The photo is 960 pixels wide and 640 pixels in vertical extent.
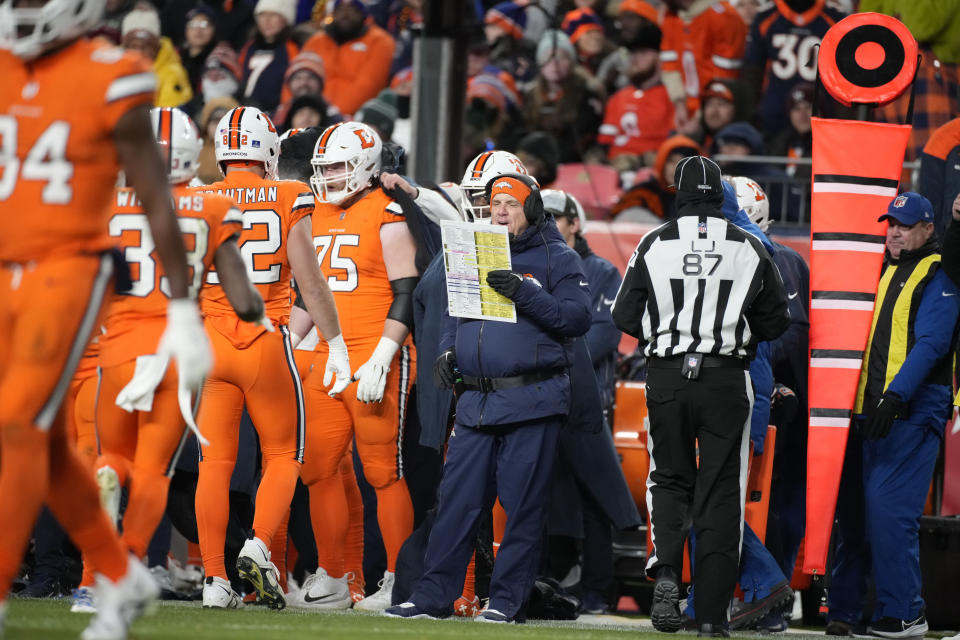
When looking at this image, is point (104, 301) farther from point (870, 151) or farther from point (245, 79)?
point (245, 79)

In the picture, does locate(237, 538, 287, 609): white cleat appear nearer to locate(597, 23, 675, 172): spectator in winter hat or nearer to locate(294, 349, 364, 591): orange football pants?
locate(294, 349, 364, 591): orange football pants

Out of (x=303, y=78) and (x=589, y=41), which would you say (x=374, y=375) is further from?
(x=589, y=41)

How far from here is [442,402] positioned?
26.5 ft

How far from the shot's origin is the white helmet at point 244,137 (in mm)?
7531

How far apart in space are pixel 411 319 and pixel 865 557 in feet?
8.94

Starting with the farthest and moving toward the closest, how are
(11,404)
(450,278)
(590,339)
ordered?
(590,339) → (450,278) → (11,404)

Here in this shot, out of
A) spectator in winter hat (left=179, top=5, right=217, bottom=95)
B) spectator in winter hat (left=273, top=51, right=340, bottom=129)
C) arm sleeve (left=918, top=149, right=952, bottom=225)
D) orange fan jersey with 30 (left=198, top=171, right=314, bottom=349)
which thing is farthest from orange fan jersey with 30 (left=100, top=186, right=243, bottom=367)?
spectator in winter hat (left=179, top=5, right=217, bottom=95)

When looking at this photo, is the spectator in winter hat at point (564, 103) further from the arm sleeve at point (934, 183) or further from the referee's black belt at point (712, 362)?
the referee's black belt at point (712, 362)

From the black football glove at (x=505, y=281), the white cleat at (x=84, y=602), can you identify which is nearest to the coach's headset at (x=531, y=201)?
the black football glove at (x=505, y=281)

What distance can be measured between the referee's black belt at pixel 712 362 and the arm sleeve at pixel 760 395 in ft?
2.15

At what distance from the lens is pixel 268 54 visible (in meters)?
15.3

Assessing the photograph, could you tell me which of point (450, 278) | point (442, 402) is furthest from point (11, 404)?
point (442, 402)

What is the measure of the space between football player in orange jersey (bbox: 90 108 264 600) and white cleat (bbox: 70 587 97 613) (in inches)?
23.1

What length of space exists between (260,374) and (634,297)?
5.84 ft
